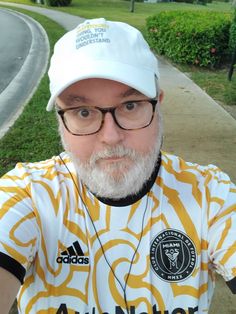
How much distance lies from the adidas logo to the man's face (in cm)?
21

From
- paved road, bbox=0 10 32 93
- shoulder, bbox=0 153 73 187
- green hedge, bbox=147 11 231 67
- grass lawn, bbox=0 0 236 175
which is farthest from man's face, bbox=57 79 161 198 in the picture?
green hedge, bbox=147 11 231 67

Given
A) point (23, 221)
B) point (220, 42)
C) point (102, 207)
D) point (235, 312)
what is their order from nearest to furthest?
1. point (23, 221)
2. point (102, 207)
3. point (235, 312)
4. point (220, 42)

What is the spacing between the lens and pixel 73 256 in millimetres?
1522

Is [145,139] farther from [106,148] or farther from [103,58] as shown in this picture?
[103,58]

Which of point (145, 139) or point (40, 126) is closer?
point (145, 139)

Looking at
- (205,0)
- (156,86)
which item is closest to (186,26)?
(156,86)

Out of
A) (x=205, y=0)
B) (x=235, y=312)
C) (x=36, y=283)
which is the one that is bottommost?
(x=205, y=0)

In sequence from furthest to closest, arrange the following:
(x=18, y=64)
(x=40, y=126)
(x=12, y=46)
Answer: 1. (x=12, y=46)
2. (x=18, y=64)
3. (x=40, y=126)

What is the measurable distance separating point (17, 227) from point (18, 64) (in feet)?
31.3

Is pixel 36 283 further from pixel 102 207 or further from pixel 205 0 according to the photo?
pixel 205 0

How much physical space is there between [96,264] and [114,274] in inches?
2.9

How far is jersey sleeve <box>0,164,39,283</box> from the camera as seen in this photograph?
1.41m

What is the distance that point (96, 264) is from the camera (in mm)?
1542

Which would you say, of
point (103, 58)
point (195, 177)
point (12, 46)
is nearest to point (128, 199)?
point (195, 177)
